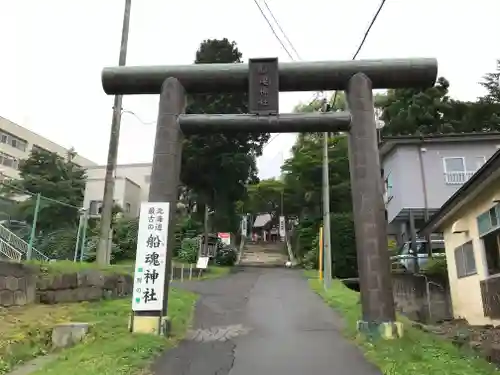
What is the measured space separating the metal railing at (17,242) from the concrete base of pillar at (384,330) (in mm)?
7973

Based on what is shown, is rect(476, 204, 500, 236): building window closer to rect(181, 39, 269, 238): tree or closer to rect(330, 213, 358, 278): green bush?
rect(330, 213, 358, 278): green bush

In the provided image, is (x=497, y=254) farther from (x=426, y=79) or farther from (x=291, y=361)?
(x=291, y=361)

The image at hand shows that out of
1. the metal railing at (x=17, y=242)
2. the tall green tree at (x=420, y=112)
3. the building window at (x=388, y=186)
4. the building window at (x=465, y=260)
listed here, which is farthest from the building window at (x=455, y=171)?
the metal railing at (x=17, y=242)

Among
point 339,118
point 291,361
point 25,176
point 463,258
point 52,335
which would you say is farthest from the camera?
point 25,176

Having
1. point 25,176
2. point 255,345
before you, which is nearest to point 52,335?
point 255,345

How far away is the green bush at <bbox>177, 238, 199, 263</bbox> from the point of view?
31.8m

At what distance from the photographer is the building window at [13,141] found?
50.0m

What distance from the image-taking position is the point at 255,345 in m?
8.38

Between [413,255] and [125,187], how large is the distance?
32349 millimetres

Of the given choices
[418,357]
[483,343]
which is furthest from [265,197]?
[418,357]

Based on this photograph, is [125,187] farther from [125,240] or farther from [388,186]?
[388,186]

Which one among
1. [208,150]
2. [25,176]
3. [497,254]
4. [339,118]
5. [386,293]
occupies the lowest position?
[386,293]

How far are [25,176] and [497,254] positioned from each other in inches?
1185

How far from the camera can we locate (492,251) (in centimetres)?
1291
